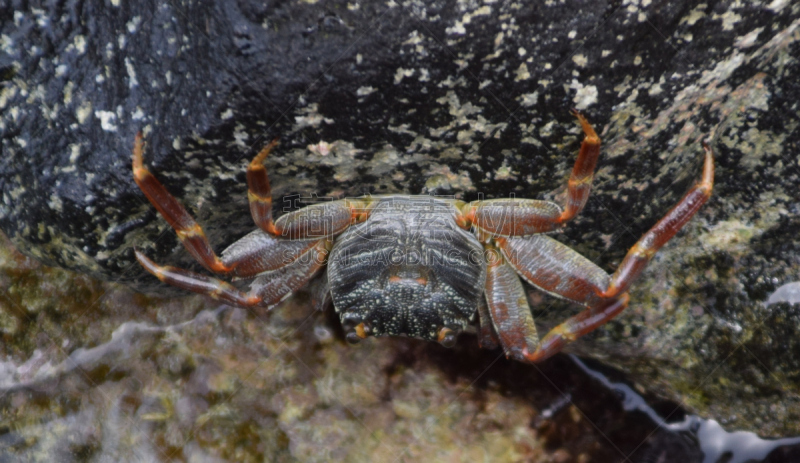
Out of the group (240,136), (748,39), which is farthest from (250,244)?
(748,39)

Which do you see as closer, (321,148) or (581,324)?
(321,148)

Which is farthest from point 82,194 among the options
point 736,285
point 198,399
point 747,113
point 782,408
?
point 782,408

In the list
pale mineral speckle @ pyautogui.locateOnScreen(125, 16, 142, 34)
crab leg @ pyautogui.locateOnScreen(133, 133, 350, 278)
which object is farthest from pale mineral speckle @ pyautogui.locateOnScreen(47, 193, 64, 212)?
pale mineral speckle @ pyautogui.locateOnScreen(125, 16, 142, 34)

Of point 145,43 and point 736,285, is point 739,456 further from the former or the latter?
point 145,43

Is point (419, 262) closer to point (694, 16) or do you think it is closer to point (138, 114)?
point (138, 114)

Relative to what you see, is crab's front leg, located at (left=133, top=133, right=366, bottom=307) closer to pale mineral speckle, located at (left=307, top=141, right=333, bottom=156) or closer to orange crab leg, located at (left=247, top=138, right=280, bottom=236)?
orange crab leg, located at (left=247, top=138, right=280, bottom=236)

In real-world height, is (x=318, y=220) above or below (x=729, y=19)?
below
